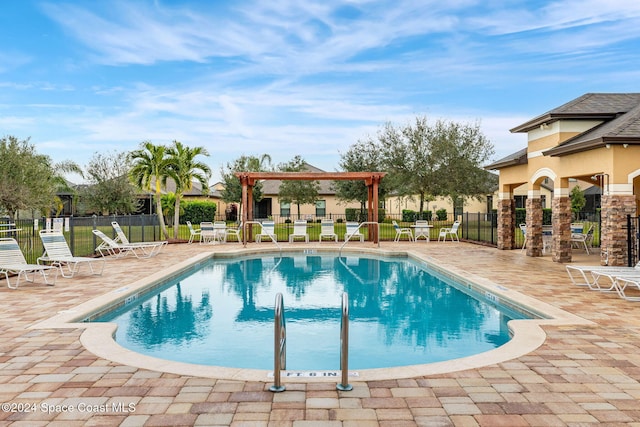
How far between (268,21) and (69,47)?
7.93m

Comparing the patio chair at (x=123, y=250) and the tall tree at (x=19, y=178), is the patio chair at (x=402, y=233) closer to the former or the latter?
the patio chair at (x=123, y=250)

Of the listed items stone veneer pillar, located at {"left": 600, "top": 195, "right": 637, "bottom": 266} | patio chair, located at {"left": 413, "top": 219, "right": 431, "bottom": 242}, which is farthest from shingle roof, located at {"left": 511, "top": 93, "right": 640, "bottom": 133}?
patio chair, located at {"left": 413, "top": 219, "right": 431, "bottom": 242}

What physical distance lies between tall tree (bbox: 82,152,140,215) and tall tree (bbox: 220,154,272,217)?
301 inches

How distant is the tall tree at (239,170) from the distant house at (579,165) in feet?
77.7

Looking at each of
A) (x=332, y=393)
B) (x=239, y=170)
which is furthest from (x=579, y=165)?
(x=239, y=170)

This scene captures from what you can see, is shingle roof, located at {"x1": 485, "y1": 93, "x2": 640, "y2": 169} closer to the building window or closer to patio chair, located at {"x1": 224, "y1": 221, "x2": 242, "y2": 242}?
patio chair, located at {"x1": 224, "y1": 221, "x2": 242, "y2": 242}

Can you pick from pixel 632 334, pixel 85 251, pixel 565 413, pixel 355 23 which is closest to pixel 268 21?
pixel 355 23

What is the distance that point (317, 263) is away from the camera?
48.1ft

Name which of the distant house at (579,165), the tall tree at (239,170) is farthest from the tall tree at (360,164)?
the distant house at (579,165)

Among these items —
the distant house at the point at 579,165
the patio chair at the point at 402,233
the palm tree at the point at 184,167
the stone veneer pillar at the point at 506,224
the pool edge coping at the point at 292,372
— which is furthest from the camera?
the palm tree at the point at 184,167

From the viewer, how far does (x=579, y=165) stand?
11.9 meters

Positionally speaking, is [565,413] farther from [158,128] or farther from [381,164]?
[158,128]

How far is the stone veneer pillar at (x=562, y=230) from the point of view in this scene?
41.4 feet

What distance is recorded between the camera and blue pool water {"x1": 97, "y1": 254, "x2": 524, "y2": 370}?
582cm
